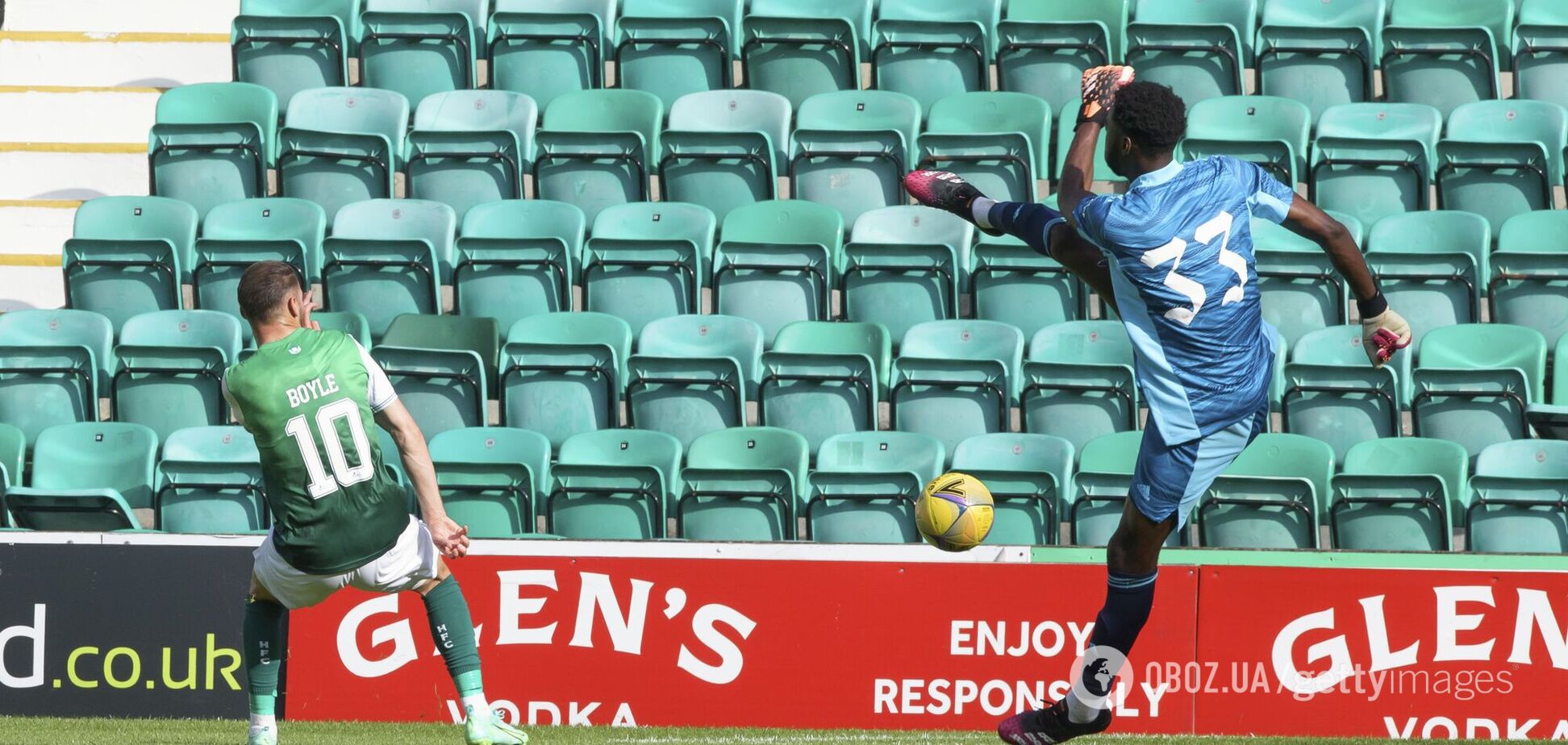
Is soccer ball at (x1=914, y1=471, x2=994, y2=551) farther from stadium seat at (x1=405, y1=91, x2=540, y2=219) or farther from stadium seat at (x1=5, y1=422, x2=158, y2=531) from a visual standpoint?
stadium seat at (x1=405, y1=91, x2=540, y2=219)

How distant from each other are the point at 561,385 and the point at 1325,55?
551cm

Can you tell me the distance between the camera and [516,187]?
11.0 meters

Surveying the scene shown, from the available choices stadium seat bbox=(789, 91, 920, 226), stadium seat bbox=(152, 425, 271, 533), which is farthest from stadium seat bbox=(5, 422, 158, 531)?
stadium seat bbox=(789, 91, 920, 226)

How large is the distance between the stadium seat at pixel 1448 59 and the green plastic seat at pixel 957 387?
374 centimetres

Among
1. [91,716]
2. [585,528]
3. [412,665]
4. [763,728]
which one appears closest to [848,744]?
[763,728]

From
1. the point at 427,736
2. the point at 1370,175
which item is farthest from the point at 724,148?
the point at 427,736

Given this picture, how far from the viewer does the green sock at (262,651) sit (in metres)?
5.73

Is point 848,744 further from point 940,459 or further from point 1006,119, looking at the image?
point 1006,119

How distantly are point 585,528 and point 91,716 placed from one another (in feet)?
8.14

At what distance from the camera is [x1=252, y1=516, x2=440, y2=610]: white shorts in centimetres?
561

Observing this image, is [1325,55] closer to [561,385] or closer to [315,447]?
[561,385]

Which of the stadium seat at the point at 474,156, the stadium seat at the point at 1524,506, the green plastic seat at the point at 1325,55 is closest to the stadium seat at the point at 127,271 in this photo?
the stadium seat at the point at 474,156

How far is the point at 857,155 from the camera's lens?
10.8 meters

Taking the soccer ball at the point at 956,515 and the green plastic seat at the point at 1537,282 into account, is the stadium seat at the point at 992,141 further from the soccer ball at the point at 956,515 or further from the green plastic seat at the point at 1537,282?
the soccer ball at the point at 956,515
